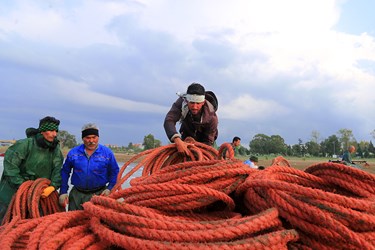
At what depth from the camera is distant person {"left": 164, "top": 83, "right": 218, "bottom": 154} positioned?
10.6ft

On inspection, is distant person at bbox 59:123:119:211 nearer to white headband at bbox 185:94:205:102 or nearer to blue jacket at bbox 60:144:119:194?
blue jacket at bbox 60:144:119:194

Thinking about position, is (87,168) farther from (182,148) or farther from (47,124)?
(182,148)

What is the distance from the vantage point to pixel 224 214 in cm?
180

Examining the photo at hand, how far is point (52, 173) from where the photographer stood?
4.37m

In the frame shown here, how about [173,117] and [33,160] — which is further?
[33,160]

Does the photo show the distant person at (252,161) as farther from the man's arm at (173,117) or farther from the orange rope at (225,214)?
the orange rope at (225,214)

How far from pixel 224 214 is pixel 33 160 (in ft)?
10.1

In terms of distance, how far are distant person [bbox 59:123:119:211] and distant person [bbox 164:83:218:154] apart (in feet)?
3.81

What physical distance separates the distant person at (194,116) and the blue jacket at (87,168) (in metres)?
1.16

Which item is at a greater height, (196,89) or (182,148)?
(196,89)

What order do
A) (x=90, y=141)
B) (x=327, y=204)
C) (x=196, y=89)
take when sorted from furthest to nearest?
(x=90, y=141)
(x=196, y=89)
(x=327, y=204)

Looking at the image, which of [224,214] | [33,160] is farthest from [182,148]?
[33,160]

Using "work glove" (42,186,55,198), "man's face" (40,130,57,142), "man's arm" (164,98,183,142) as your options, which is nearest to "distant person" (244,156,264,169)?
"man's arm" (164,98,183,142)

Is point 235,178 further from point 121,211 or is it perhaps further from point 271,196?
point 121,211
